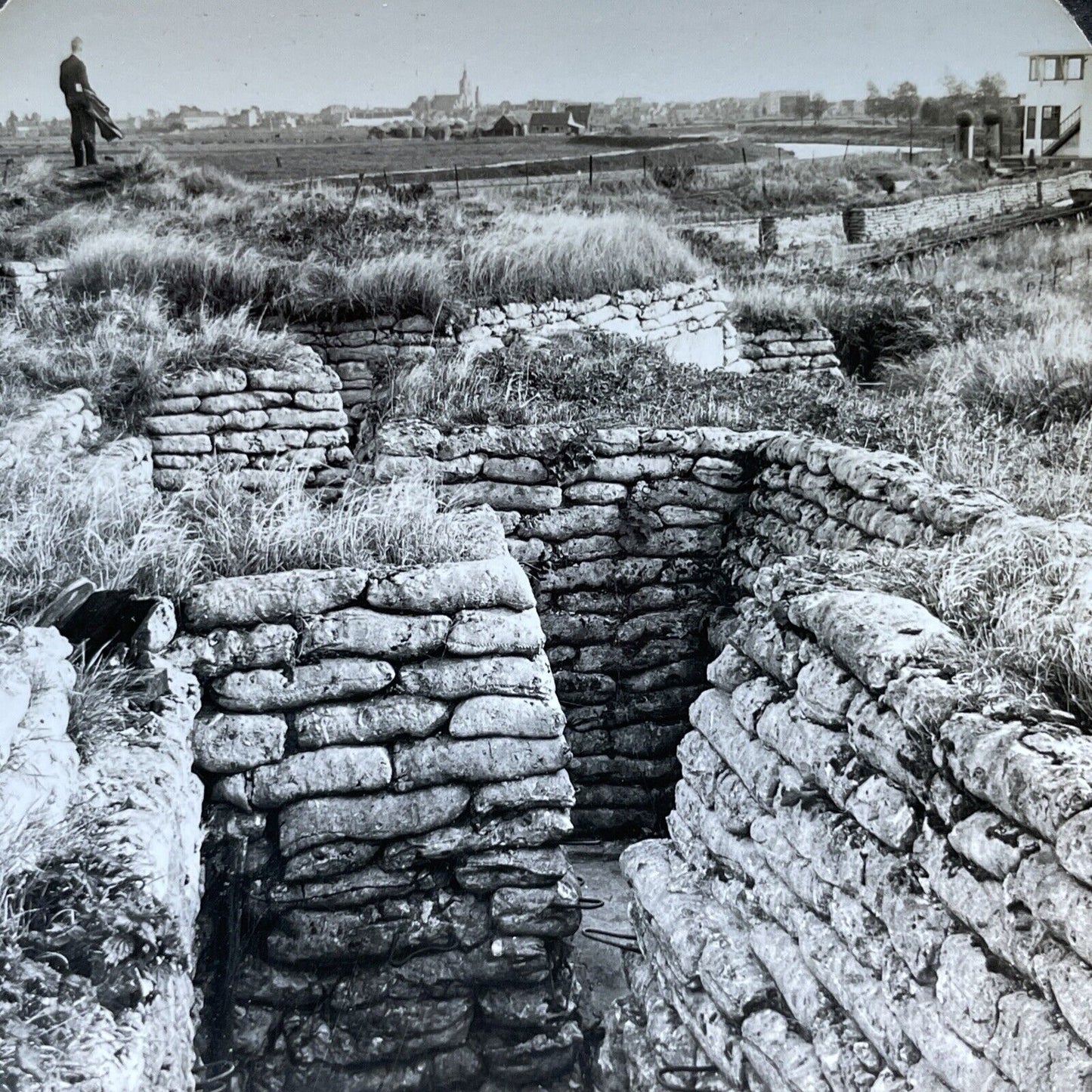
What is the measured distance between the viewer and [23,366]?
5996 millimetres

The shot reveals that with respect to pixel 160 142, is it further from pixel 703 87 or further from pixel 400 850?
pixel 400 850

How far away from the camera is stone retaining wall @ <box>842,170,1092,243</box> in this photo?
425 cm

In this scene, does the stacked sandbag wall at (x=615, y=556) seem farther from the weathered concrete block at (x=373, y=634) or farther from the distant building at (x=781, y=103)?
the weathered concrete block at (x=373, y=634)

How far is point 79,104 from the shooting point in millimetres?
4719

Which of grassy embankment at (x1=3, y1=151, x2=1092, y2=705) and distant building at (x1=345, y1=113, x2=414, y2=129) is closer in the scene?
grassy embankment at (x1=3, y1=151, x2=1092, y2=705)

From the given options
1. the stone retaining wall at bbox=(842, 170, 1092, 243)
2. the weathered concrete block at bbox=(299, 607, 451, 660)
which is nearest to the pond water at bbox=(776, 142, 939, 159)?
the stone retaining wall at bbox=(842, 170, 1092, 243)

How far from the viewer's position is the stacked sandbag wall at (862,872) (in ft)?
5.49

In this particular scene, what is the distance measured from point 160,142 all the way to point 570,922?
4501mm

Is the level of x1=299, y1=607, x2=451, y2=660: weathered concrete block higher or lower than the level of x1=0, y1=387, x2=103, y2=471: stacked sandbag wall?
lower

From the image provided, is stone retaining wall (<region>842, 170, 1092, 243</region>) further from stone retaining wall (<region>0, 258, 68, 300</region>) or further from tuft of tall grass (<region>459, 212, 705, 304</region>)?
stone retaining wall (<region>0, 258, 68, 300</region>)

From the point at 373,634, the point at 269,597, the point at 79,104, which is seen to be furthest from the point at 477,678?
the point at 79,104

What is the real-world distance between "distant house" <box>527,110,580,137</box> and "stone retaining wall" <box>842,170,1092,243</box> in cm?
219

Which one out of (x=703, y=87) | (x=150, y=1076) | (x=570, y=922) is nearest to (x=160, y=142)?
(x=703, y=87)

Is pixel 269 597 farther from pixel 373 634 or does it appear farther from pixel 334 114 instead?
pixel 334 114
